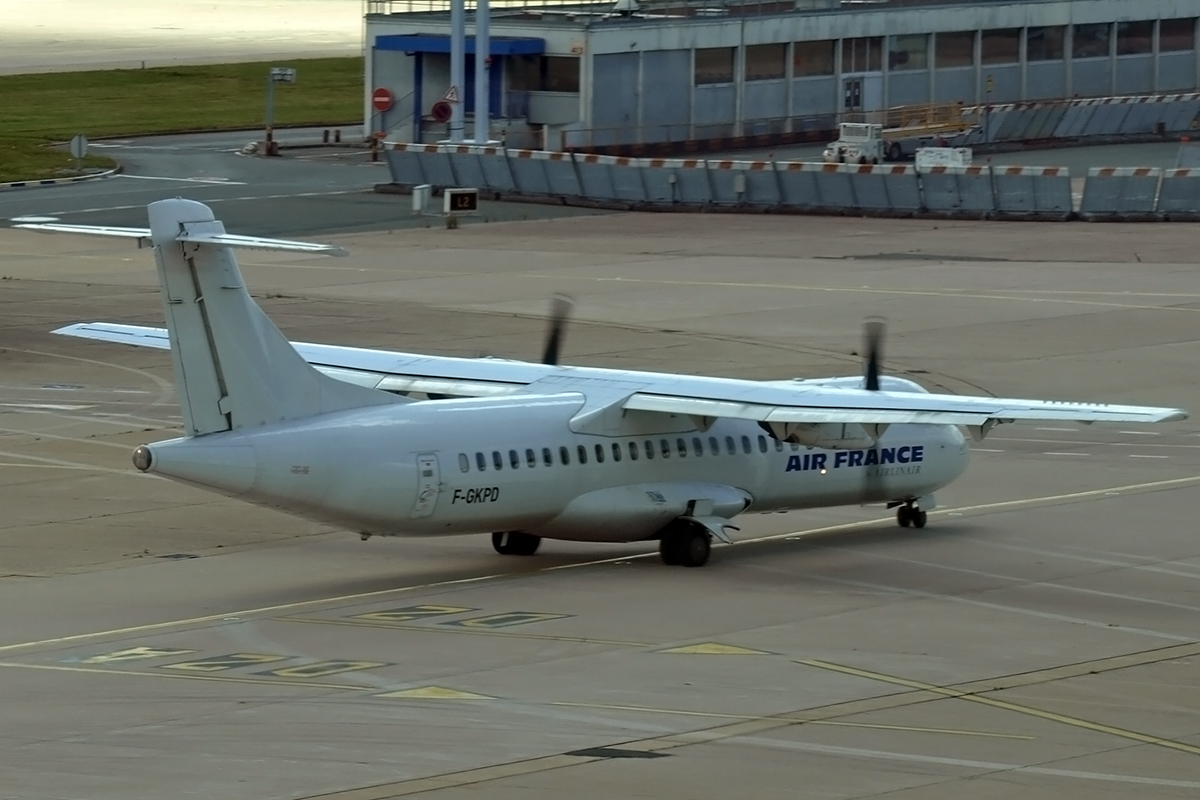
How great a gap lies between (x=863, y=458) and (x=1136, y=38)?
258 ft

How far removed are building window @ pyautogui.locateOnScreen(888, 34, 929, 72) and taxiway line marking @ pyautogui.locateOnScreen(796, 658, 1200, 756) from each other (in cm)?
7640

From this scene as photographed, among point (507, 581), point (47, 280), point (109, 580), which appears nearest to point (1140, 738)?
point (507, 581)

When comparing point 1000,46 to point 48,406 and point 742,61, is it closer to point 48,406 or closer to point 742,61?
point 742,61

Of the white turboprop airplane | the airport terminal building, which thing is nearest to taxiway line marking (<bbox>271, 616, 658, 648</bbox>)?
the white turboprop airplane

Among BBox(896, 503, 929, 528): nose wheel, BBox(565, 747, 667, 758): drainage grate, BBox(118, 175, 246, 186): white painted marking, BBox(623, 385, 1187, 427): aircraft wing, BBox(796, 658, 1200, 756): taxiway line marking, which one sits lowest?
BBox(565, 747, 667, 758): drainage grate

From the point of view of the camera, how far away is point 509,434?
90.3 feet

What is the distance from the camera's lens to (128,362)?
157 feet

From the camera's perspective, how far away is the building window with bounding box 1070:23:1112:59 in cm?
10219

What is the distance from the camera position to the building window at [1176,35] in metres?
105

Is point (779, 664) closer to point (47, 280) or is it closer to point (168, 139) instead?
point (47, 280)

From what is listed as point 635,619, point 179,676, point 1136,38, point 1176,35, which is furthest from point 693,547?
point 1176,35

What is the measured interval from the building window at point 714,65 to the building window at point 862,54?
22.2ft

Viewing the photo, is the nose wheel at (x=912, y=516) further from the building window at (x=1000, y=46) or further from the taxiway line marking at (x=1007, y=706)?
the building window at (x=1000, y=46)

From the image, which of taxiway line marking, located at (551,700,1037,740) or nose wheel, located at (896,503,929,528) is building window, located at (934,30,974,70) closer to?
nose wheel, located at (896,503,929,528)
